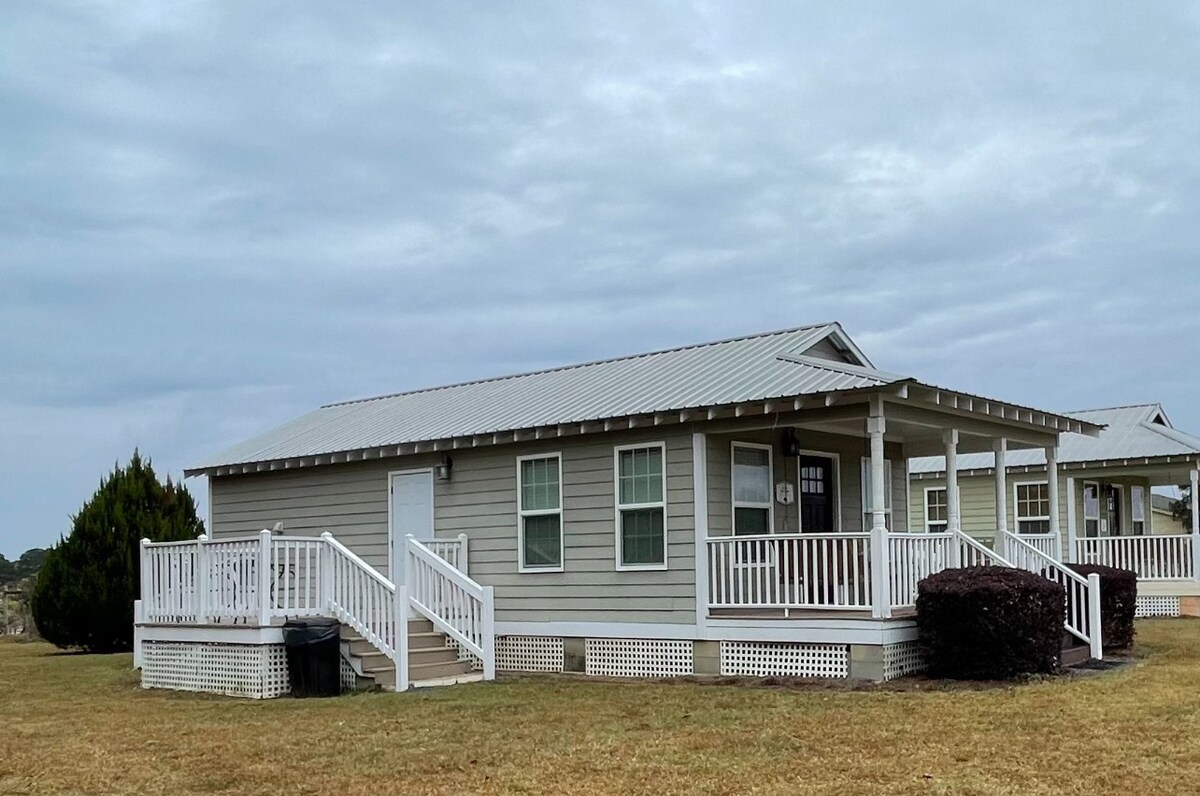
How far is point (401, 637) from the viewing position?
1370cm

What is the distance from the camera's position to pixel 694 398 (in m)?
14.1

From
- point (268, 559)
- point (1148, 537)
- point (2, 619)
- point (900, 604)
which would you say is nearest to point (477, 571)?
point (268, 559)

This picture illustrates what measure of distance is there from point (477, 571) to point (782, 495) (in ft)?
13.0

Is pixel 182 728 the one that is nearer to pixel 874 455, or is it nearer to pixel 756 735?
pixel 756 735

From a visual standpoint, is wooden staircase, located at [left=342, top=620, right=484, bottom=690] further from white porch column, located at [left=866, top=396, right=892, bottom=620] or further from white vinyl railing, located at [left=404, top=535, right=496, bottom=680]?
white porch column, located at [left=866, top=396, right=892, bottom=620]

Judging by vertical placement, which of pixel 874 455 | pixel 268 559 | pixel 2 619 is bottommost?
pixel 2 619

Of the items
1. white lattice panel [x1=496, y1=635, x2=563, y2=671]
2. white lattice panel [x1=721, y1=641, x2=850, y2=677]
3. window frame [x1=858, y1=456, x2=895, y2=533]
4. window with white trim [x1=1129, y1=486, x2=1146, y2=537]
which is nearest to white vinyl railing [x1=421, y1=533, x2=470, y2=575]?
white lattice panel [x1=496, y1=635, x2=563, y2=671]

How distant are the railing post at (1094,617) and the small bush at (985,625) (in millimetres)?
2107

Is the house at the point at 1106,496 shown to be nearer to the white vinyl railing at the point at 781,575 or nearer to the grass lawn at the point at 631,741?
the white vinyl railing at the point at 781,575

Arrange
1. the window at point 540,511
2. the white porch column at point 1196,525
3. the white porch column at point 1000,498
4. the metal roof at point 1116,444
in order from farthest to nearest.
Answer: the metal roof at point 1116,444 → the white porch column at point 1196,525 → the white porch column at point 1000,498 → the window at point 540,511

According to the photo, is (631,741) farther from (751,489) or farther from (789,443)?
(789,443)

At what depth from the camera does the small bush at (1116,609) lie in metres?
16.2

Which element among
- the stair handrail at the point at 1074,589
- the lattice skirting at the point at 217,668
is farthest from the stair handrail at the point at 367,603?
the stair handrail at the point at 1074,589

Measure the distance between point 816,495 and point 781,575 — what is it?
1992mm
